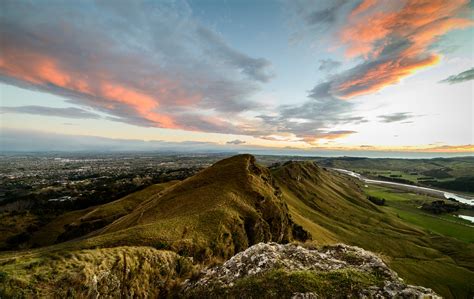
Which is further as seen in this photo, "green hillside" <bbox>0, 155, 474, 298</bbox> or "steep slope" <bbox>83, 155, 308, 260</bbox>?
"steep slope" <bbox>83, 155, 308, 260</bbox>

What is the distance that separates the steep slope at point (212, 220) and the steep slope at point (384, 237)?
1251 inches

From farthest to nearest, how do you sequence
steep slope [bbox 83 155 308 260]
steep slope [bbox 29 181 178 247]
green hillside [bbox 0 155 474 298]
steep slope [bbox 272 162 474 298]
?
steep slope [bbox 272 162 474 298] → steep slope [bbox 29 181 178 247] → steep slope [bbox 83 155 308 260] → green hillside [bbox 0 155 474 298]

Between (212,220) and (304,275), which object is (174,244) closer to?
(212,220)

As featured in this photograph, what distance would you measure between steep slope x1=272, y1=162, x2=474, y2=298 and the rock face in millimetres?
42973

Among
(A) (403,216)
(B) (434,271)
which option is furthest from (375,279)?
Answer: (A) (403,216)

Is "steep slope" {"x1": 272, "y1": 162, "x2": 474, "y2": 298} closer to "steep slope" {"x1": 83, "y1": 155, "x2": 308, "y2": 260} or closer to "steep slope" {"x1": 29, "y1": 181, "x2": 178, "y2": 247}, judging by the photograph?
"steep slope" {"x1": 83, "y1": 155, "x2": 308, "y2": 260}

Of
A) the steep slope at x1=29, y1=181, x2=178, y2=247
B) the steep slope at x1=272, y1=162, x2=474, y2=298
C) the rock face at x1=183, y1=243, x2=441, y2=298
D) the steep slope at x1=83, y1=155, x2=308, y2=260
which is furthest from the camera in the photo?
the steep slope at x1=272, y1=162, x2=474, y2=298

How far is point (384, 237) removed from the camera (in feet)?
416

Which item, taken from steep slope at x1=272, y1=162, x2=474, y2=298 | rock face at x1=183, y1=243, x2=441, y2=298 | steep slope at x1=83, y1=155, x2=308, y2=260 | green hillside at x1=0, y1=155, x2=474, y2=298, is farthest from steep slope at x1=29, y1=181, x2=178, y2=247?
steep slope at x1=272, y1=162, x2=474, y2=298

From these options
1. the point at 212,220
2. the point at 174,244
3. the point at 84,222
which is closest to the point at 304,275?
the point at 174,244

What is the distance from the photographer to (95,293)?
1698 cm

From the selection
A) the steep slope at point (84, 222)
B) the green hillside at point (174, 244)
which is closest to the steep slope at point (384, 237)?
the green hillside at point (174, 244)

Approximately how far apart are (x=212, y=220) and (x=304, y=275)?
20.0 meters

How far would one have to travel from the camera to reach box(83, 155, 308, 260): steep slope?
2742cm
